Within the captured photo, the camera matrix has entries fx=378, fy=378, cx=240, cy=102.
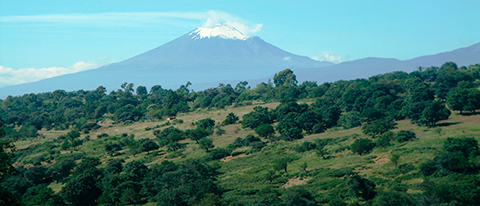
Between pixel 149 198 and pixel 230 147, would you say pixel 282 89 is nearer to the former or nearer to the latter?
pixel 230 147

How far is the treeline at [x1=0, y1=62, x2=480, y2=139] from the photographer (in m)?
58.2

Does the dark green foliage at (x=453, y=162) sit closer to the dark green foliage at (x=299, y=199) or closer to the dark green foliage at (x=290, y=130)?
the dark green foliage at (x=299, y=199)

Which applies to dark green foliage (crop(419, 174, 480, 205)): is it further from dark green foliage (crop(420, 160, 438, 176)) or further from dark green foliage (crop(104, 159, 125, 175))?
dark green foliage (crop(104, 159, 125, 175))

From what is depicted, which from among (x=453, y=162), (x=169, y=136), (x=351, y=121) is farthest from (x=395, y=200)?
(x=169, y=136)

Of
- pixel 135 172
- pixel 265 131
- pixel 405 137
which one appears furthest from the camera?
pixel 265 131

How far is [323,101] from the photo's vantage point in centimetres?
8156

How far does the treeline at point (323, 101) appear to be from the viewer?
58.2m

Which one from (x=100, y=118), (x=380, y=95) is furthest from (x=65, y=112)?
(x=380, y=95)

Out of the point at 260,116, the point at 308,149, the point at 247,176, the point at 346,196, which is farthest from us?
the point at 260,116

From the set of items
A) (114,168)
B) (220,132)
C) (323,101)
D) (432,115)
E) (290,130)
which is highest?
(323,101)

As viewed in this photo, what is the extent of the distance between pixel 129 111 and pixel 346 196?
84.6m

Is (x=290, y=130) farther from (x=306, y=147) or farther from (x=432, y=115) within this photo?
(x=432, y=115)

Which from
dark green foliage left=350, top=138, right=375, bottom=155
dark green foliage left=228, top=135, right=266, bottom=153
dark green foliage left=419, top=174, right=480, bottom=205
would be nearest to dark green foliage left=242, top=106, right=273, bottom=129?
dark green foliage left=228, top=135, right=266, bottom=153

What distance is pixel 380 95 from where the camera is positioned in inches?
2928
